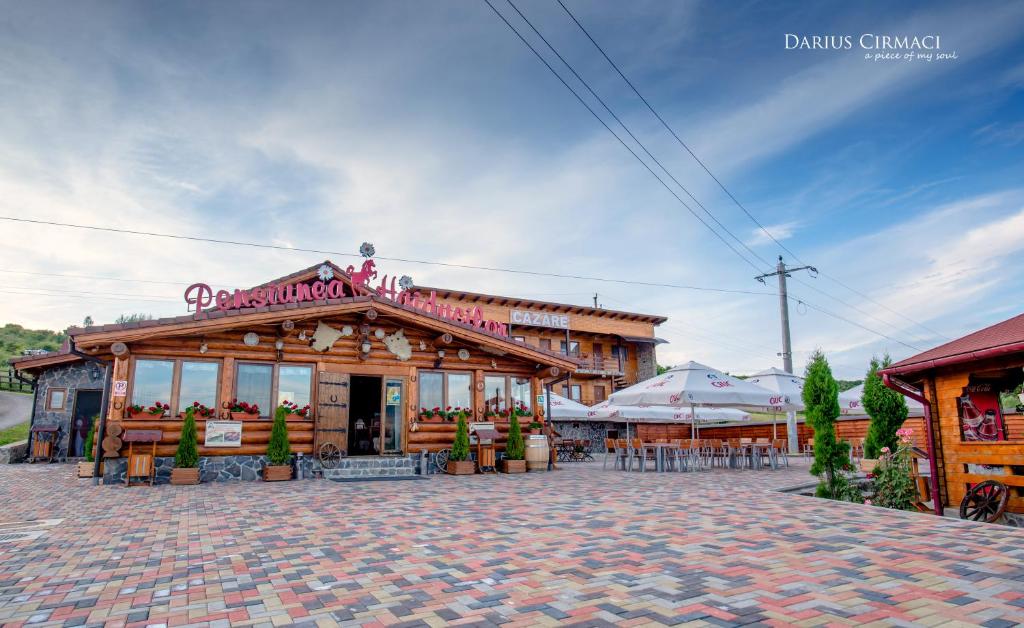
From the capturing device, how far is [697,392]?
12.6 m

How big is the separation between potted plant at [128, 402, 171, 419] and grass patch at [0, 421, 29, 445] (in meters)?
11.2

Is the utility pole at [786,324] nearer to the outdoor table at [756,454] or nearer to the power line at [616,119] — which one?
the power line at [616,119]

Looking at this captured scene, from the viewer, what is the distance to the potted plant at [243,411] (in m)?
11.5

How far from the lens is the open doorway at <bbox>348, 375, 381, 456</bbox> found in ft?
54.0

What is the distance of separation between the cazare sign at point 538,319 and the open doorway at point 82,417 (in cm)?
2016

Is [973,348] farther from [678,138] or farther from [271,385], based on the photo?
[271,385]

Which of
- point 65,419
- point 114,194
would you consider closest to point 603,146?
point 114,194

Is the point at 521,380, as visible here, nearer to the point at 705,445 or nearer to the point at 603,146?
the point at 705,445

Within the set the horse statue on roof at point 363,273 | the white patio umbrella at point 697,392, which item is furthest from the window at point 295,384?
the white patio umbrella at point 697,392

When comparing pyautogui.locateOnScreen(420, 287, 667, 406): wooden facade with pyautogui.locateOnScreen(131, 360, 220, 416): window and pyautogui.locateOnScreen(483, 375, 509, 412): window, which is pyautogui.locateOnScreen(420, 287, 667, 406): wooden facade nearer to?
pyautogui.locateOnScreen(483, 375, 509, 412): window

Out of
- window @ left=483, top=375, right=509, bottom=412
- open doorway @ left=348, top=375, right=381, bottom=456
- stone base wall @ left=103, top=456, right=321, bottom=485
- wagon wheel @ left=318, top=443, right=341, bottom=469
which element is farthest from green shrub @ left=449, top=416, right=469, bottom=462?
open doorway @ left=348, top=375, right=381, bottom=456

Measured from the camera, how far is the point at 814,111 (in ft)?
38.9

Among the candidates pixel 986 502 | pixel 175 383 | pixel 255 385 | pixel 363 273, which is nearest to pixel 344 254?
pixel 363 273

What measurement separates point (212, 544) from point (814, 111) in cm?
1310
